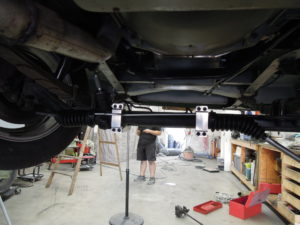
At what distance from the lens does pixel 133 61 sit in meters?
0.82

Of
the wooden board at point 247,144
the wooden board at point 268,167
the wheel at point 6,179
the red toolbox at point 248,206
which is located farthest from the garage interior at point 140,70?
the wooden board at point 247,144

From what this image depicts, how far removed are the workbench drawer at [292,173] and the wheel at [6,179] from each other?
242cm

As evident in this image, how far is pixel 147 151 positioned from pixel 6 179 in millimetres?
1765

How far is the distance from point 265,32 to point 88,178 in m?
3.15

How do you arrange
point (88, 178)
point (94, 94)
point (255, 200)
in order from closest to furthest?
point (94, 94) → point (255, 200) → point (88, 178)

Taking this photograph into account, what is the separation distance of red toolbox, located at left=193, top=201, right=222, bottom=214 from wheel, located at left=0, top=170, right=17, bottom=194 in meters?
1.74

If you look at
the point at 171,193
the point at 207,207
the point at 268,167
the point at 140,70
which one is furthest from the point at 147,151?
the point at 140,70

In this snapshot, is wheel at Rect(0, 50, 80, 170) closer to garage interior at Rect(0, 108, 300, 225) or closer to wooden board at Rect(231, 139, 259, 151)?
garage interior at Rect(0, 108, 300, 225)

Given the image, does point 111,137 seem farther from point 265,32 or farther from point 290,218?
point 265,32

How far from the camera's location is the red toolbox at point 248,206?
76.4 inches

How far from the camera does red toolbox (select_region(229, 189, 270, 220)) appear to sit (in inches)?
76.4

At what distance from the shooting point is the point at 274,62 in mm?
663

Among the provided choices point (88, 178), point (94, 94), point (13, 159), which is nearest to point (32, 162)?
point (13, 159)

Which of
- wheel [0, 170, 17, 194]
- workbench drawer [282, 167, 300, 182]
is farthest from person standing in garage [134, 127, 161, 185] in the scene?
workbench drawer [282, 167, 300, 182]
